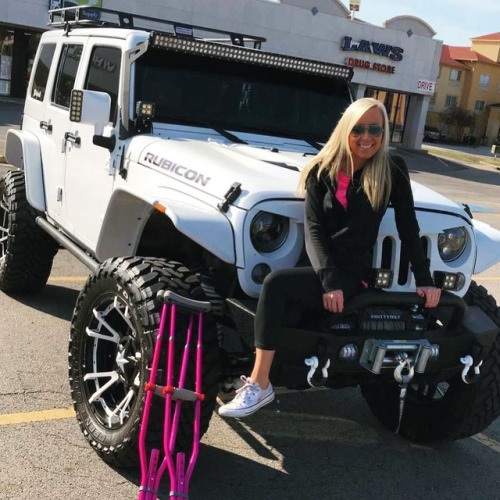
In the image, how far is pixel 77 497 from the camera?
10.3 ft

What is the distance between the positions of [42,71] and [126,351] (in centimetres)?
358

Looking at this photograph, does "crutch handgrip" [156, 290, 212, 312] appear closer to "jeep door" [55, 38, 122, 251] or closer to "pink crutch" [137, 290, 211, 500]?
"pink crutch" [137, 290, 211, 500]

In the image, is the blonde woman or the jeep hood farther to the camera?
the jeep hood

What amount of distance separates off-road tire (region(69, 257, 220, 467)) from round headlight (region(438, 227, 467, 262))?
1229 mm

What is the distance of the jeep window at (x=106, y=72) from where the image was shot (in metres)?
4.50

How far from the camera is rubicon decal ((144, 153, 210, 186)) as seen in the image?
3.49 metres

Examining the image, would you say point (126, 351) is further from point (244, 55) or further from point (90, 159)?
point (244, 55)

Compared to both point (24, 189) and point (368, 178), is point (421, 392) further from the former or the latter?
point (24, 189)

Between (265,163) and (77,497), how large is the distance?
183 centimetres

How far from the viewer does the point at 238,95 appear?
468 cm

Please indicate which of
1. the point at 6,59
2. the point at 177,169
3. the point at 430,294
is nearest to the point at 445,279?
the point at 430,294

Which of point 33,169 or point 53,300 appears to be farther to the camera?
point 53,300

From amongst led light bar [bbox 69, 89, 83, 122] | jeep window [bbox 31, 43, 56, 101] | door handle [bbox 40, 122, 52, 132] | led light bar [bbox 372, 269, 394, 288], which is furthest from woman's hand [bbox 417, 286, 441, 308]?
jeep window [bbox 31, 43, 56, 101]

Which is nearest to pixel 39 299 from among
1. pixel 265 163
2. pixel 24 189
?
pixel 24 189
